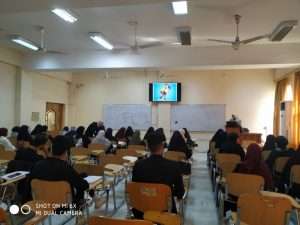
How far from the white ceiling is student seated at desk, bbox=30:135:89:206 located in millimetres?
2080

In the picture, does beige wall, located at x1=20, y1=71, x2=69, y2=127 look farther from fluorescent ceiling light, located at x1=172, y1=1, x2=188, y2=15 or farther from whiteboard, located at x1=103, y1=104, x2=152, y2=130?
fluorescent ceiling light, located at x1=172, y1=1, x2=188, y2=15

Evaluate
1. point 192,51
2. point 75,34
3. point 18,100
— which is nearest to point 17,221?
point 75,34

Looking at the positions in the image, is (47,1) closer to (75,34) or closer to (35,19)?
(35,19)

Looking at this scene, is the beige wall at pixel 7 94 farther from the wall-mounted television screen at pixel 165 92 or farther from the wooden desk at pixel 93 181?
the wooden desk at pixel 93 181

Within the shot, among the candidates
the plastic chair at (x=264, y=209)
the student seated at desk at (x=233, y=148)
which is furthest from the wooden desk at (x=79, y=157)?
the plastic chair at (x=264, y=209)

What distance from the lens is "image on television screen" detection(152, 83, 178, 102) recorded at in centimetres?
1238

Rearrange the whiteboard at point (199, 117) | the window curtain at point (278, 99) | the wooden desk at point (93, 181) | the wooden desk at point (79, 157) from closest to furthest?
the wooden desk at point (93, 181), the wooden desk at point (79, 157), the window curtain at point (278, 99), the whiteboard at point (199, 117)

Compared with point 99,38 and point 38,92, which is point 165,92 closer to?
point 38,92

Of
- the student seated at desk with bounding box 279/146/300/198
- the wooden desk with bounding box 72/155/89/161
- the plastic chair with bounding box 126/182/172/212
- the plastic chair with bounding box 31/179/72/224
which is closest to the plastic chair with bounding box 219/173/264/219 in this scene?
the plastic chair with bounding box 126/182/172/212

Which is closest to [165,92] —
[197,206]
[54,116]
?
[54,116]

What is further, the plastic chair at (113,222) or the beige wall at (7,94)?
the beige wall at (7,94)

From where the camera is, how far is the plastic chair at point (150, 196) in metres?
2.79

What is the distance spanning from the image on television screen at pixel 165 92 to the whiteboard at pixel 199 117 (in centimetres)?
41

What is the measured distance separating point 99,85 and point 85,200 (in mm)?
10233
